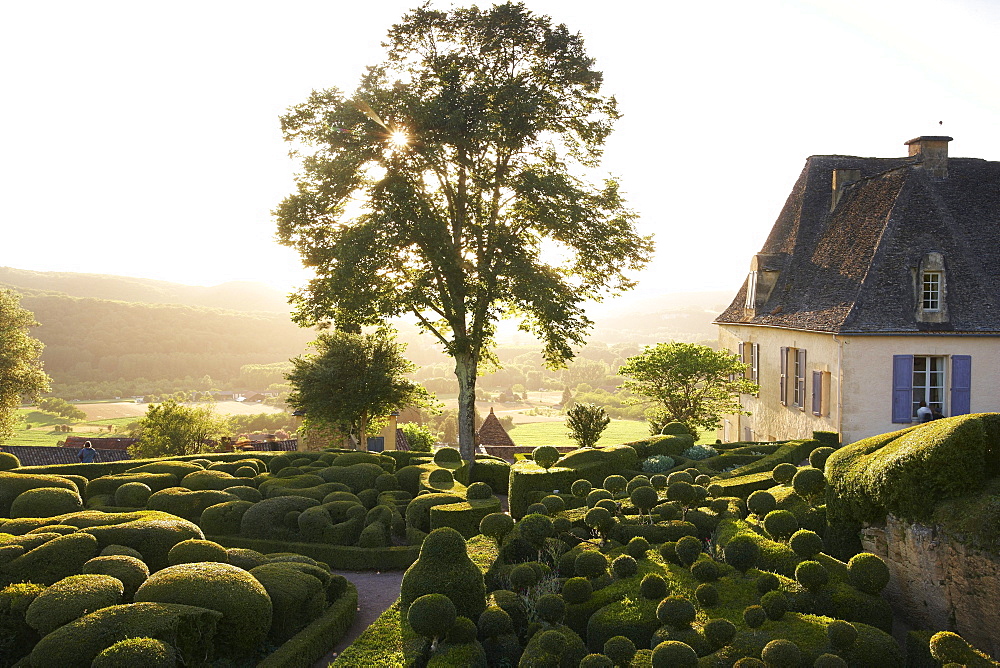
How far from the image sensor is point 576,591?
1070 centimetres

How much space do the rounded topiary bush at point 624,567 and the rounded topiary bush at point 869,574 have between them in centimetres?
342

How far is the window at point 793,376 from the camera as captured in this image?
86.7 ft

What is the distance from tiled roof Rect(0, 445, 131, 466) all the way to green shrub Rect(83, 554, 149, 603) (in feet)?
97.5

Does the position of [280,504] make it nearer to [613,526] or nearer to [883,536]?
[613,526]

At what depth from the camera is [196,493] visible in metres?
19.1

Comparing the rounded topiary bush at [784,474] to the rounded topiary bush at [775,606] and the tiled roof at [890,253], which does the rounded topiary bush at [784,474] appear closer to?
the rounded topiary bush at [775,606]

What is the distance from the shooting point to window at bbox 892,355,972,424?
22.6m

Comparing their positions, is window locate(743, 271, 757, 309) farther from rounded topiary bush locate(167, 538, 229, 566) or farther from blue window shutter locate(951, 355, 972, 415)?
rounded topiary bush locate(167, 538, 229, 566)

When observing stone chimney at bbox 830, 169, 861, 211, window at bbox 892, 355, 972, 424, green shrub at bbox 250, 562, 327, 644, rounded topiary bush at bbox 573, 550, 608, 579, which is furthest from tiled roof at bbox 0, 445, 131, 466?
stone chimney at bbox 830, 169, 861, 211

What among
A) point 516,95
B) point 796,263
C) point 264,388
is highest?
point 516,95

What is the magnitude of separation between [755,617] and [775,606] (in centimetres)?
44

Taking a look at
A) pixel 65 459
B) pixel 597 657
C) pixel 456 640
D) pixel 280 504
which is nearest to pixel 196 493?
pixel 280 504

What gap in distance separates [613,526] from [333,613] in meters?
5.90

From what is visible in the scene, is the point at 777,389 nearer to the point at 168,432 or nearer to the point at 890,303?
the point at 890,303
